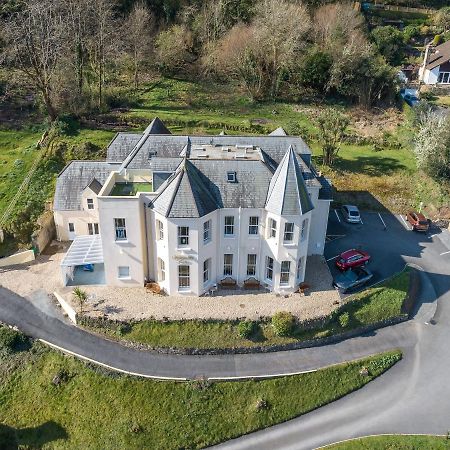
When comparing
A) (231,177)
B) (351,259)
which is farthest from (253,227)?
(351,259)

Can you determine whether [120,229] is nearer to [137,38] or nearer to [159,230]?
[159,230]

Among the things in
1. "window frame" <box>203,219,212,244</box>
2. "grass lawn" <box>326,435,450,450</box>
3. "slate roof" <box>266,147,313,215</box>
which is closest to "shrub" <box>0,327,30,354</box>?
"window frame" <box>203,219,212,244</box>

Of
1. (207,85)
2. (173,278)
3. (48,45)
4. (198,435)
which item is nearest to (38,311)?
(173,278)

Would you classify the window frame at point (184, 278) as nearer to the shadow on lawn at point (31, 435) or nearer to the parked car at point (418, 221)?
the shadow on lawn at point (31, 435)

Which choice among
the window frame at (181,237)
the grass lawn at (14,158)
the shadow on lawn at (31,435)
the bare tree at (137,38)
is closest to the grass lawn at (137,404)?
the shadow on lawn at (31,435)

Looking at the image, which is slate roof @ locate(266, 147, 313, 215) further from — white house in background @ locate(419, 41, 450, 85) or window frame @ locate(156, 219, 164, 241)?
white house in background @ locate(419, 41, 450, 85)

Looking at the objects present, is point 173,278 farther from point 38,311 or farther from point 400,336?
point 400,336
